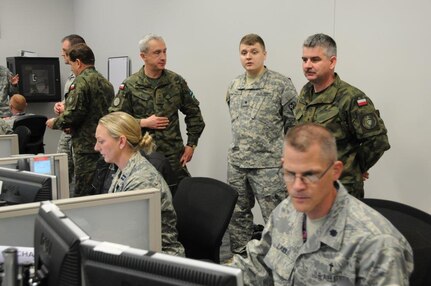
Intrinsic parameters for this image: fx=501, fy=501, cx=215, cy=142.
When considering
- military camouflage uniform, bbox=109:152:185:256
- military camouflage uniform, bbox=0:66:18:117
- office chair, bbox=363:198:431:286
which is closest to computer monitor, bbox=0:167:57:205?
military camouflage uniform, bbox=109:152:185:256

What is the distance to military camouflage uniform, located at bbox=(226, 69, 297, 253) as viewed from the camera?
3.16 meters

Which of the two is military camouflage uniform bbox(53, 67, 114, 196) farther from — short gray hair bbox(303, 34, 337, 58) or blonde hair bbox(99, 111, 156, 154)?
short gray hair bbox(303, 34, 337, 58)

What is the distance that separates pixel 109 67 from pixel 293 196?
5.52 m

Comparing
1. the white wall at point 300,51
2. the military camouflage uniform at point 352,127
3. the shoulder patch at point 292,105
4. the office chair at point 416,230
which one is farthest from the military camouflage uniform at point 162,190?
the white wall at point 300,51

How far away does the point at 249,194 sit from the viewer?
3.37 metres

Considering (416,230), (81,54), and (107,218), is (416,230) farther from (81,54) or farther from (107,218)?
(81,54)

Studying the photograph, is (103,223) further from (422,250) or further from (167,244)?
(422,250)

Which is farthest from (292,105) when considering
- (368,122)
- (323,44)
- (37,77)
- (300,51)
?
(37,77)

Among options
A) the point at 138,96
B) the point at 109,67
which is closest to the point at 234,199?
the point at 138,96

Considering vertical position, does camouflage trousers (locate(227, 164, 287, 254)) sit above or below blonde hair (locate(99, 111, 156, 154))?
below

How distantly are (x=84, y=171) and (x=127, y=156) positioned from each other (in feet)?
5.58

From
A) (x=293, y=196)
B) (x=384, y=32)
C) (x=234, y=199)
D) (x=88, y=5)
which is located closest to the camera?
(x=293, y=196)

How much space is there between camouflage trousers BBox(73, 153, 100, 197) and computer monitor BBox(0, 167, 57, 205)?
196 centimetres

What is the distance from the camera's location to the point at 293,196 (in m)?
1.36
